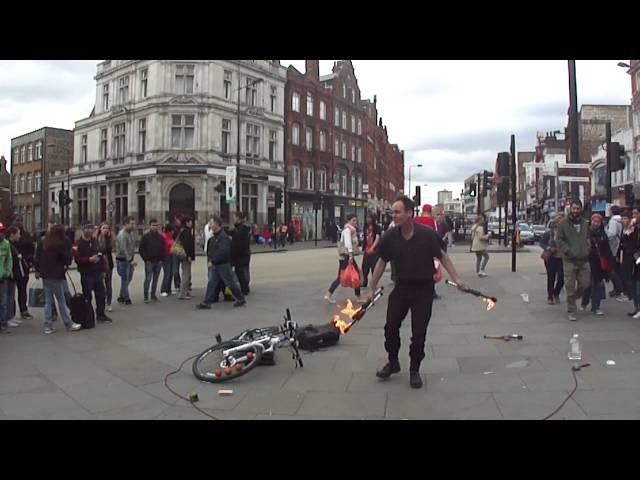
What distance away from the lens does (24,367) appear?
5.83 meters

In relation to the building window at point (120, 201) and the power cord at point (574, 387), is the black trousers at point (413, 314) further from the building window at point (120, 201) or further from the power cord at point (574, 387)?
the building window at point (120, 201)

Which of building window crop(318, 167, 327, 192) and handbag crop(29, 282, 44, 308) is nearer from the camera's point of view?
handbag crop(29, 282, 44, 308)

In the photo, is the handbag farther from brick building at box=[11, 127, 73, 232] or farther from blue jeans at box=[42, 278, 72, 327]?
brick building at box=[11, 127, 73, 232]

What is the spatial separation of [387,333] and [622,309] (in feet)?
19.1

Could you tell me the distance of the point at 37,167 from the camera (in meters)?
57.0

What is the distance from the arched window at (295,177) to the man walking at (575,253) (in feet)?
120

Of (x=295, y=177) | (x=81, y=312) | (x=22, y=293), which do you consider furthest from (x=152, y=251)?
(x=295, y=177)

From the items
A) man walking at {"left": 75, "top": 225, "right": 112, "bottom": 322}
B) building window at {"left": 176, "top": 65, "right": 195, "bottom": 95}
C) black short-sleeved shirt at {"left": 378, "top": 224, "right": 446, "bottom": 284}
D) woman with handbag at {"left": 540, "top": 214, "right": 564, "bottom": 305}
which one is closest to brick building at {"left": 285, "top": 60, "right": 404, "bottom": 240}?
building window at {"left": 176, "top": 65, "right": 195, "bottom": 95}

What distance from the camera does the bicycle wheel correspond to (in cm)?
516

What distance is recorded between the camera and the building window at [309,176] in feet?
150

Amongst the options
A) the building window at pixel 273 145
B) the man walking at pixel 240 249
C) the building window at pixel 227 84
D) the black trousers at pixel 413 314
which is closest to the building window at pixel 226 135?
the building window at pixel 227 84

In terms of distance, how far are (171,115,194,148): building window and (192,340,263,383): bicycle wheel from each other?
31938 mm

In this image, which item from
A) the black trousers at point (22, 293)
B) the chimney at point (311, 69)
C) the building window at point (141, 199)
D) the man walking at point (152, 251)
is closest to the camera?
the black trousers at point (22, 293)
